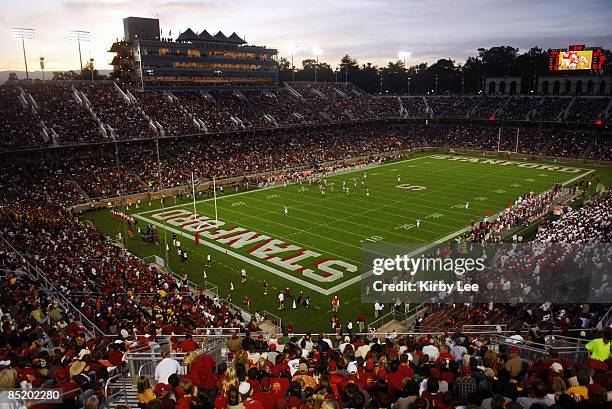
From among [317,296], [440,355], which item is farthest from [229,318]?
[440,355]

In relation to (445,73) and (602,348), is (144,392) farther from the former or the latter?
(445,73)

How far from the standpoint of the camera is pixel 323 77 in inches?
4717

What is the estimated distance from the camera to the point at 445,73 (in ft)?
354

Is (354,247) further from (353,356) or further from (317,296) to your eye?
(353,356)

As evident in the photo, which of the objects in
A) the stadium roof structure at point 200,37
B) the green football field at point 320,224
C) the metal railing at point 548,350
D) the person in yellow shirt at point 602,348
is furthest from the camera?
the stadium roof structure at point 200,37

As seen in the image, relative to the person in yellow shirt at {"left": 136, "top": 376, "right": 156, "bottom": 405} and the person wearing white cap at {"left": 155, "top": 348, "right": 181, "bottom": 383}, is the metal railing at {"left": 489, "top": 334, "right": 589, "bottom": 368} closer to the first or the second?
the person wearing white cap at {"left": 155, "top": 348, "right": 181, "bottom": 383}

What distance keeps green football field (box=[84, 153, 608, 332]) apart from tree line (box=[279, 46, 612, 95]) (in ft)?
174

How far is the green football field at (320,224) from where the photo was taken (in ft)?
73.4

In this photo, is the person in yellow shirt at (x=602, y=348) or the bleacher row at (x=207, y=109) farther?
the bleacher row at (x=207, y=109)

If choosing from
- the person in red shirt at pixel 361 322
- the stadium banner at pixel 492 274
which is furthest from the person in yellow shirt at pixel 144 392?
the stadium banner at pixel 492 274

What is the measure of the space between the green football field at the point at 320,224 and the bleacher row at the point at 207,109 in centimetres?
1304

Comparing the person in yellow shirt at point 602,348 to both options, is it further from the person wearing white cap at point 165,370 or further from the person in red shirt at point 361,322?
the person in red shirt at point 361,322

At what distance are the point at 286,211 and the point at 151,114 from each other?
83.8 ft

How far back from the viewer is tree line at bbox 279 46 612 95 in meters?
96.9
